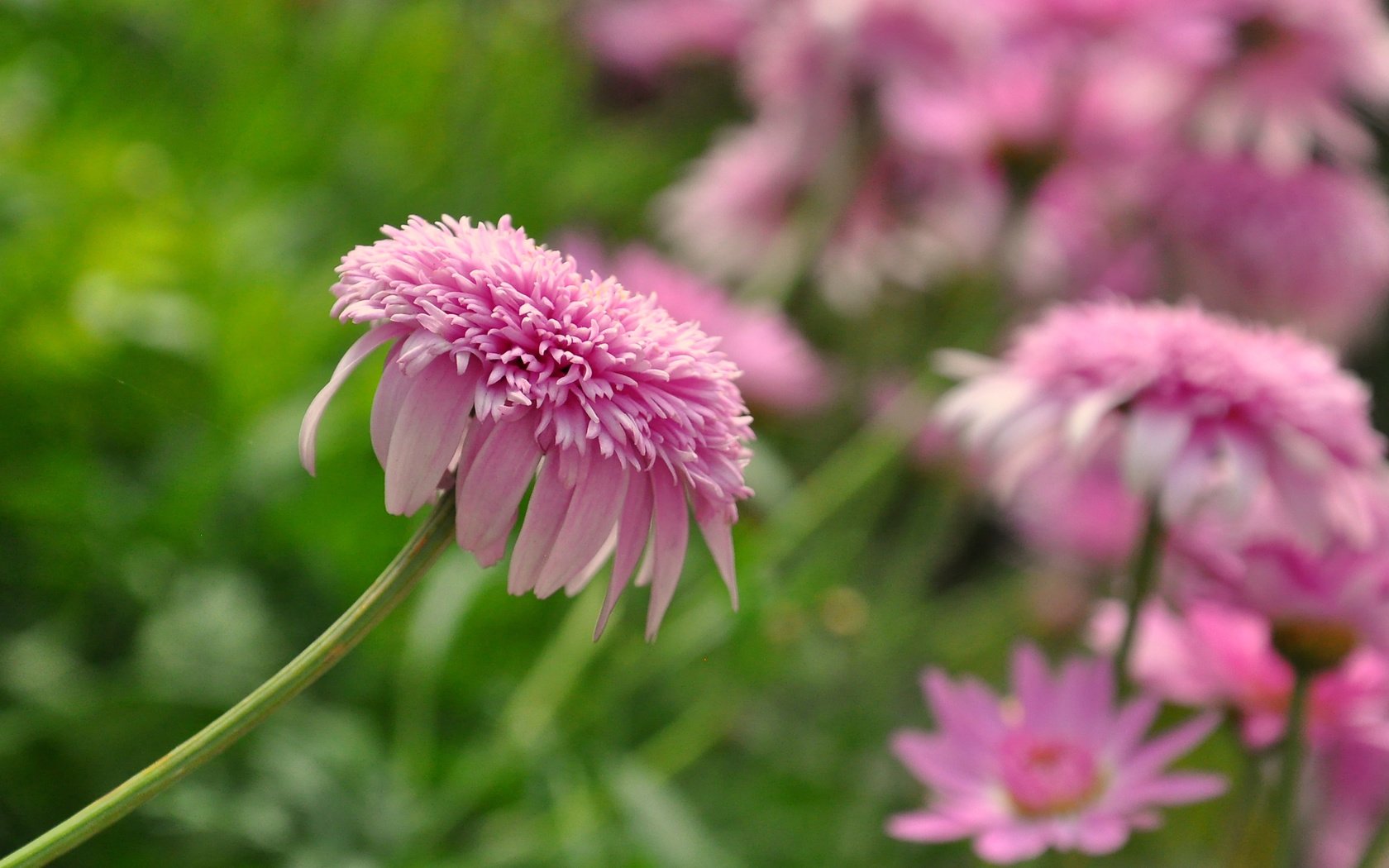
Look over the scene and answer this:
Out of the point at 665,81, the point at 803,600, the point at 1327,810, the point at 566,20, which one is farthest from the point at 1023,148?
the point at 566,20

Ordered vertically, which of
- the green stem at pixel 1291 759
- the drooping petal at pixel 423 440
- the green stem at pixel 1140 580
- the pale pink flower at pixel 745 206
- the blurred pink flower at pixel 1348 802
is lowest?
the blurred pink flower at pixel 1348 802

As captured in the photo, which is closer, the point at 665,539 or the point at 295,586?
the point at 665,539

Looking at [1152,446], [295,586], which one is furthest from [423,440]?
[295,586]

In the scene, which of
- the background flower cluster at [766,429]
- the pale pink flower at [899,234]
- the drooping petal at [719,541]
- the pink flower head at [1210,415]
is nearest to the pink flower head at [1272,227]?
the background flower cluster at [766,429]

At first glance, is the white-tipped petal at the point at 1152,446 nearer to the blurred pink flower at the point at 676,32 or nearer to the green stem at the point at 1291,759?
the green stem at the point at 1291,759

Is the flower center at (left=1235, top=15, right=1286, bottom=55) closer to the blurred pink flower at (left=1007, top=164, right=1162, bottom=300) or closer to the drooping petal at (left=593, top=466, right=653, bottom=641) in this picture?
the blurred pink flower at (left=1007, top=164, right=1162, bottom=300)

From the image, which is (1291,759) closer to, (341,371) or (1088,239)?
(341,371)

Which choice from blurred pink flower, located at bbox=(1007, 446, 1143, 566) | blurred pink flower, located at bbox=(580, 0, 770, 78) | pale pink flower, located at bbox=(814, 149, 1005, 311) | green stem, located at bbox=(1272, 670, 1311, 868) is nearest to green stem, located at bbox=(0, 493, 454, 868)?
green stem, located at bbox=(1272, 670, 1311, 868)
